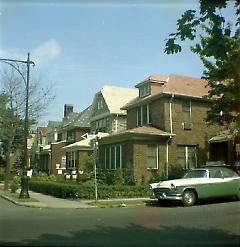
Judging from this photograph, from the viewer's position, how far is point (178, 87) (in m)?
31.9

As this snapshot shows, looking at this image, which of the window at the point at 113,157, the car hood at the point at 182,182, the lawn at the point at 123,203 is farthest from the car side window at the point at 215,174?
the window at the point at 113,157

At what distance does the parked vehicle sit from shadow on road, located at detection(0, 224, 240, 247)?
23.3 feet

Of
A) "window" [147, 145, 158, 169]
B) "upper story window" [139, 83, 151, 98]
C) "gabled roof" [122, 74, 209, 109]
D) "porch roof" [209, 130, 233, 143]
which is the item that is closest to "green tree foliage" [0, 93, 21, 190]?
"gabled roof" [122, 74, 209, 109]

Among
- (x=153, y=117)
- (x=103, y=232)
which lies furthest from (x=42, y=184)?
(x=103, y=232)

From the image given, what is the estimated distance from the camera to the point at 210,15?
7.36 metres

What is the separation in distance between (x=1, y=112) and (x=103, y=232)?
2711 cm

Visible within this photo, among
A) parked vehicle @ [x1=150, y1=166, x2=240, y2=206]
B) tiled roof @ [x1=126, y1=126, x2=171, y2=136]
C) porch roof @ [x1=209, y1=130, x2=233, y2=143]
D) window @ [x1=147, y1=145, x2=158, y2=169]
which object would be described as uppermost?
tiled roof @ [x1=126, y1=126, x2=171, y2=136]

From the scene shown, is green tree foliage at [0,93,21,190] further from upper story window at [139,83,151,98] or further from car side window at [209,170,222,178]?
car side window at [209,170,222,178]

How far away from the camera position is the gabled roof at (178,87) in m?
30.9

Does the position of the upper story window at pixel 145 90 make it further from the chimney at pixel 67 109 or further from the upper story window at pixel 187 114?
the chimney at pixel 67 109

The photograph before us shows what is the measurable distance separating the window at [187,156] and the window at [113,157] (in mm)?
4142

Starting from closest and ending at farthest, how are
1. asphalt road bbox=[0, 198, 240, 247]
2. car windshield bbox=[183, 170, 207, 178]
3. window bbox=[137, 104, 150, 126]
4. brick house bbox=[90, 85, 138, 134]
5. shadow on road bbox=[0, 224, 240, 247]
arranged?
1. shadow on road bbox=[0, 224, 240, 247]
2. asphalt road bbox=[0, 198, 240, 247]
3. car windshield bbox=[183, 170, 207, 178]
4. window bbox=[137, 104, 150, 126]
5. brick house bbox=[90, 85, 138, 134]

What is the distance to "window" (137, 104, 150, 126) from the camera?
108 ft

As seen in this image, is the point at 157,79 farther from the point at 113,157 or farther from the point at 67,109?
the point at 67,109
